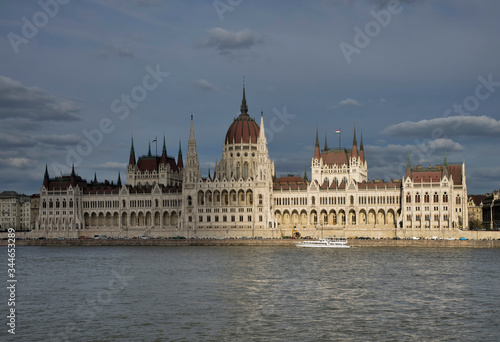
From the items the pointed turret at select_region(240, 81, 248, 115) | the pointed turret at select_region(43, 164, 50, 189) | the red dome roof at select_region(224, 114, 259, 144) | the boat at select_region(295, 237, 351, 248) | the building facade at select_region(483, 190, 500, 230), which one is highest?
the pointed turret at select_region(240, 81, 248, 115)

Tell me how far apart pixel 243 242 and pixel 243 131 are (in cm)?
3261

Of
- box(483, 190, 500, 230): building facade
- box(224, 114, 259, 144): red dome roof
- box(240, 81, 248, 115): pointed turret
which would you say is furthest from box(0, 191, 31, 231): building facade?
box(483, 190, 500, 230): building facade

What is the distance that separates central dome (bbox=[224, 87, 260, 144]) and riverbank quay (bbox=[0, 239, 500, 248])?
95.4 ft

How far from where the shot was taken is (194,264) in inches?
3140

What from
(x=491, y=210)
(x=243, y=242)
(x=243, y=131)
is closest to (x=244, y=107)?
(x=243, y=131)

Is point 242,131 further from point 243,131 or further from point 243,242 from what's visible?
point 243,242

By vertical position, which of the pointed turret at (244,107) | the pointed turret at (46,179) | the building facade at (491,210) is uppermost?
the pointed turret at (244,107)

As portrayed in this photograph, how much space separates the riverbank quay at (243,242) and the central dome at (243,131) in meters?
29.1

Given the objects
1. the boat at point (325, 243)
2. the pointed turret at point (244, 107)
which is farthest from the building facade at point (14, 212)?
the boat at point (325, 243)

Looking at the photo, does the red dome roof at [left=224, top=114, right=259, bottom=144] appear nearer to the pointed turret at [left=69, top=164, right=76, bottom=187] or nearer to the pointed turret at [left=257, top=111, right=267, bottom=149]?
the pointed turret at [left=257, top=111, right=267, bottom=149]

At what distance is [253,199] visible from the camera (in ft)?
446

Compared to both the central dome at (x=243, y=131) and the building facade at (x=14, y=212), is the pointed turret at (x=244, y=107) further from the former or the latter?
the building facade at (x=14, y=212)

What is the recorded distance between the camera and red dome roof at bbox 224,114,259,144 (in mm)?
149125

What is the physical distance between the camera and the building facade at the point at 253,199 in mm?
129250
